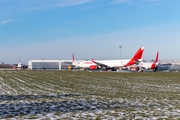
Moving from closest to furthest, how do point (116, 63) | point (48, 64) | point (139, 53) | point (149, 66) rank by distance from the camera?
1. point (139, 53)
2. point (116, 63)
3. point (149, 66)
4. point (48, 64)

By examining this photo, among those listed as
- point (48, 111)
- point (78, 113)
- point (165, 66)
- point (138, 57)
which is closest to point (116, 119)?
point (78, 113)

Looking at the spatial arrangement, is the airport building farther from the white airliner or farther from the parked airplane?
the parked airplane

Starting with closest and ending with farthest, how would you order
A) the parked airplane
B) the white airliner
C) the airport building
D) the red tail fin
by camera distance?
the red tail fin < the white airliner < the parked airplane < the airport building

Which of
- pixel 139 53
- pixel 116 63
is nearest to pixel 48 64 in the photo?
pixel 116 63

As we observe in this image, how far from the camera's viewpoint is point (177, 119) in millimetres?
9312

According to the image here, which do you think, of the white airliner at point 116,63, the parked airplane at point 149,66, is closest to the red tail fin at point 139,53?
the white airliner at point 116,63

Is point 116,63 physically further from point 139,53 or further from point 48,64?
point 48,64

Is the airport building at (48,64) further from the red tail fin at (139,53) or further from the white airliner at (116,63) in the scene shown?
the red tail fin at (139,53)

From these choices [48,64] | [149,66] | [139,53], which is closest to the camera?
[139,53]

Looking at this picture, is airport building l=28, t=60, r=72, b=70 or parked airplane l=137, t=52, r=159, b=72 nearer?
parked airplane l=137, t=52, r=159, b=72

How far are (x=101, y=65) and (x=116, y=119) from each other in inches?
3131

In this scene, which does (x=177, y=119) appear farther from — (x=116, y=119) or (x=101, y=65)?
(x=101, y=65)

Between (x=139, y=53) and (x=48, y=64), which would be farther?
(x=48, y=64)

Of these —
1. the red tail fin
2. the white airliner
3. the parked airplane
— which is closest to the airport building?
the white airliner
